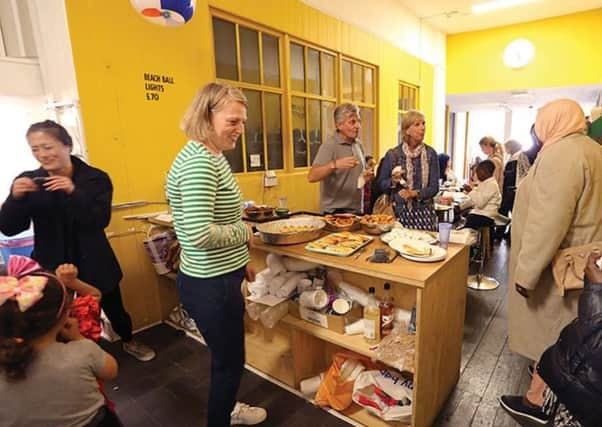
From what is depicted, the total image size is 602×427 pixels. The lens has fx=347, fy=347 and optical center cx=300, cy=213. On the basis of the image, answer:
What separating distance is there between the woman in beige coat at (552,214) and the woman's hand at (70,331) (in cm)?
170

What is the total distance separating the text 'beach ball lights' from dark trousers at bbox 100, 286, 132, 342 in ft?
5.08

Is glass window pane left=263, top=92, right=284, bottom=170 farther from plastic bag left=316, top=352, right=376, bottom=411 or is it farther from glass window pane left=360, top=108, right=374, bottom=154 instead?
plastic bag left=316, top=352, right=376, bottom=411

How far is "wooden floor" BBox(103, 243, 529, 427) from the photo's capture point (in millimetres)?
1726

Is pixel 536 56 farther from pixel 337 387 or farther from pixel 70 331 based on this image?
pixel 70 331

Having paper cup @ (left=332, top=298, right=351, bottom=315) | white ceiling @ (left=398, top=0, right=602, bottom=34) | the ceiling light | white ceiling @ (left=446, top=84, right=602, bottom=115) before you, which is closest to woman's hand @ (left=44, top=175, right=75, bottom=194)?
paper cup @ (left=332, top=298, right=351, bottom=315)

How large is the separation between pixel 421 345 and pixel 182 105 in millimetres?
2260

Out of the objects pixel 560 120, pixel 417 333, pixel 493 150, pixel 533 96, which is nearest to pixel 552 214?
pixel 560 120

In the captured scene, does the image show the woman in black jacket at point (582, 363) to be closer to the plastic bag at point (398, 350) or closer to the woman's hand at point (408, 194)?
the plastic bag at point (398, 350)

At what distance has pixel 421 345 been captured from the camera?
138cm

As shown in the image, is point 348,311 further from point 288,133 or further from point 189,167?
point 288,133

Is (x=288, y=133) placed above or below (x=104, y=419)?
above

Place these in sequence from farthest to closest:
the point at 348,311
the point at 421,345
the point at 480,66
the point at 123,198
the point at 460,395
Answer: the point at 480,66
the point at 123,198
the point at 460,395
the point at 348,311
the point at 421,345

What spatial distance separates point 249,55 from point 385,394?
2858 millimetres

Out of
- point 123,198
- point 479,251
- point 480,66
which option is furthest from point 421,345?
point 480,66
